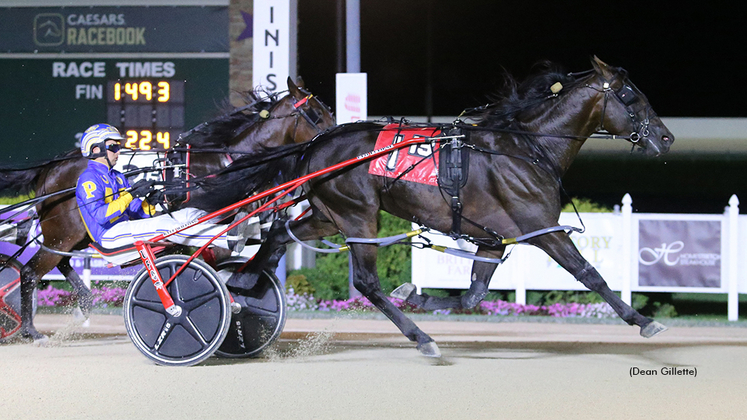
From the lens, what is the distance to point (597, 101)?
16.1 ft

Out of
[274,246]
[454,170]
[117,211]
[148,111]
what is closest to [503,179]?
[454,170]

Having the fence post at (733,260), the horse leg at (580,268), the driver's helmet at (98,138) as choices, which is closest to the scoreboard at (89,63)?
the driver's helmet at (98,138)

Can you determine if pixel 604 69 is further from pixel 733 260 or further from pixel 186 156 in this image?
pixel 733 260

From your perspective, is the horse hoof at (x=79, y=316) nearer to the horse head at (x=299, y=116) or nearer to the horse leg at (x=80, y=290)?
the horse leg at (x=80, y=290)

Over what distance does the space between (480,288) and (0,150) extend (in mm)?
6344

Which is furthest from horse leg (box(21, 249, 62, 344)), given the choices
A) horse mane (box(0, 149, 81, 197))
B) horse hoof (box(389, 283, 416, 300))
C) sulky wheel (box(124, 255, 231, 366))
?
horse hoof (box(389, 283, 416, 300))

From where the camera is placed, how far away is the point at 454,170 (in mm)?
4816

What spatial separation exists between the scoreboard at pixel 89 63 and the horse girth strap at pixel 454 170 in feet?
14.8

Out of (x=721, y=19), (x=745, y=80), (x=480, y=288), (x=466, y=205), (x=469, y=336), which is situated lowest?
(x=469, y=336)

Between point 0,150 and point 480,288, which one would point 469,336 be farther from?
point 0,150

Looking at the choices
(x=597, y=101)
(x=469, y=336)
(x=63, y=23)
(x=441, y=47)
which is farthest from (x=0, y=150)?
(x=441, y=47)

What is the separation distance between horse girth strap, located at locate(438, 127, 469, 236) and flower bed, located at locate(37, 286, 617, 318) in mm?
3050

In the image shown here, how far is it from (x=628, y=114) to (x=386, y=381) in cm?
216

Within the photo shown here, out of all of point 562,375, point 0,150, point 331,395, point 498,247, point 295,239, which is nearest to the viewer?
point 331,395
